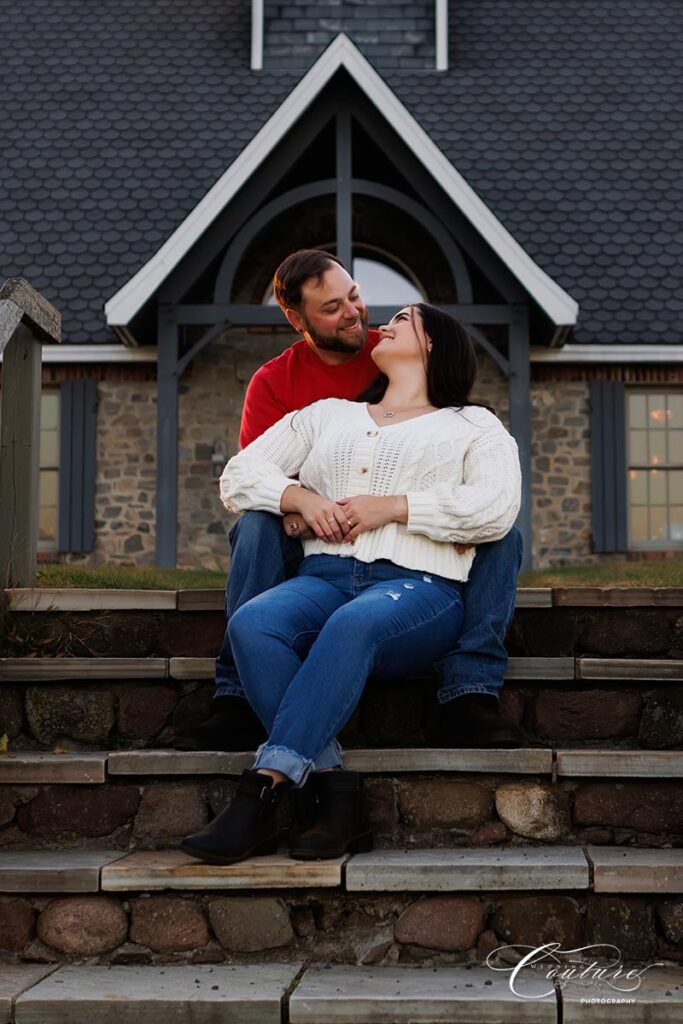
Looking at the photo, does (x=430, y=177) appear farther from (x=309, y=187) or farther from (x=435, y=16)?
(x=435, y=16)

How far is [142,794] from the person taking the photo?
304 cm

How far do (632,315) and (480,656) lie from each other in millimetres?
7474

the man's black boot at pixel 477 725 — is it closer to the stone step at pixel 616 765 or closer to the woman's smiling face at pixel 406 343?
the stone step at pixel 616 765

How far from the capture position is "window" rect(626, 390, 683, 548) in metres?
10.4

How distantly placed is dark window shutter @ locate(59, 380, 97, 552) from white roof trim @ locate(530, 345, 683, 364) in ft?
12.0

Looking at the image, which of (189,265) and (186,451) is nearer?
(189,265)

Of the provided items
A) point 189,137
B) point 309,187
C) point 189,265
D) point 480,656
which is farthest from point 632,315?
point 480,656

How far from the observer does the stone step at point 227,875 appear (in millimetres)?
2652

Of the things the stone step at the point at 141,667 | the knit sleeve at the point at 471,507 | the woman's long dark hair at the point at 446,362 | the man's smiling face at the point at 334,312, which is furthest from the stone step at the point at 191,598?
the man's smiling face at the point at 334,312

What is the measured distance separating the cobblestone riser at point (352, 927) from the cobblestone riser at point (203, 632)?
100cm

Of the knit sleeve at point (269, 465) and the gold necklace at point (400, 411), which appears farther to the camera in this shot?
the gold necklace at point (400, 411)

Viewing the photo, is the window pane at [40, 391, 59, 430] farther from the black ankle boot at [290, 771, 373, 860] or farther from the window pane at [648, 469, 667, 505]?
the black ankle boot at [290, 771, 373, 860]

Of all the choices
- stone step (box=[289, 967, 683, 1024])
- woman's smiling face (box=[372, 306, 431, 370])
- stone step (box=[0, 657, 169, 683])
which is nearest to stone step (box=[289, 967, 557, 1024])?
stone step (box=[289, 967, 683, 1024])

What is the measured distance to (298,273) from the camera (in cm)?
386
